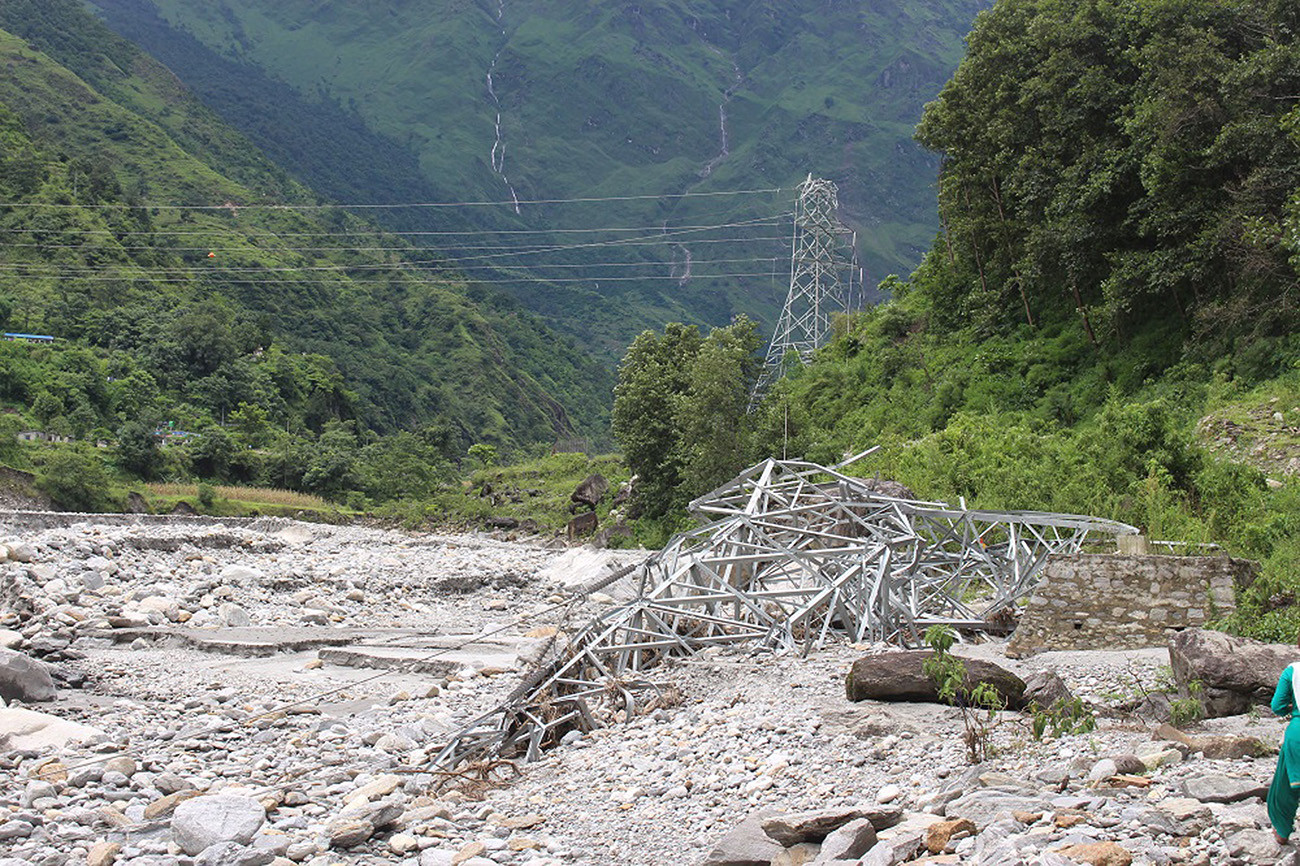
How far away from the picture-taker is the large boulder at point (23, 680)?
13.1 m

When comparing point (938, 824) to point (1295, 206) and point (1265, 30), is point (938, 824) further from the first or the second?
point (1265, 30)

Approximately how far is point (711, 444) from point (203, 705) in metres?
22.4

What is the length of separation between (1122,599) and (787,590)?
3.93 meters

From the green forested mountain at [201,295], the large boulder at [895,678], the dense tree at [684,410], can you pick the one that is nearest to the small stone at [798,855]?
the large boulder at [895,678]

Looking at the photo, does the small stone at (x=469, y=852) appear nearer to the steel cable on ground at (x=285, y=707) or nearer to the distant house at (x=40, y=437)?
the steel cable on ground at (x=285, y=707)

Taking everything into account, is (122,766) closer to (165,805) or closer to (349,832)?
(165,805)

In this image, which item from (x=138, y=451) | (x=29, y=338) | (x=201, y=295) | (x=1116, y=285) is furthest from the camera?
(x=201, y=295)

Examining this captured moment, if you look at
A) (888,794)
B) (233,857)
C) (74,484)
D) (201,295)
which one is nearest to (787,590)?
(888,794)

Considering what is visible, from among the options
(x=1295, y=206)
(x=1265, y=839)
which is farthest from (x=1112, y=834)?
(x=1295, y=206)

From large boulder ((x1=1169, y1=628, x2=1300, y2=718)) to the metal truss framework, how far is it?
4208mm

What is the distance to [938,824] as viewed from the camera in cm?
675

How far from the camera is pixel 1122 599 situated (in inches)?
481

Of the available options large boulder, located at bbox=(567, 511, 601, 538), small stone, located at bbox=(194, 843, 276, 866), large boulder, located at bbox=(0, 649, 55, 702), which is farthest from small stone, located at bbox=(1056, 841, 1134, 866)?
large boulder, located at bbox=(567, 511, 601, 538)

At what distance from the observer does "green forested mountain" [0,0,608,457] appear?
6875 cm
